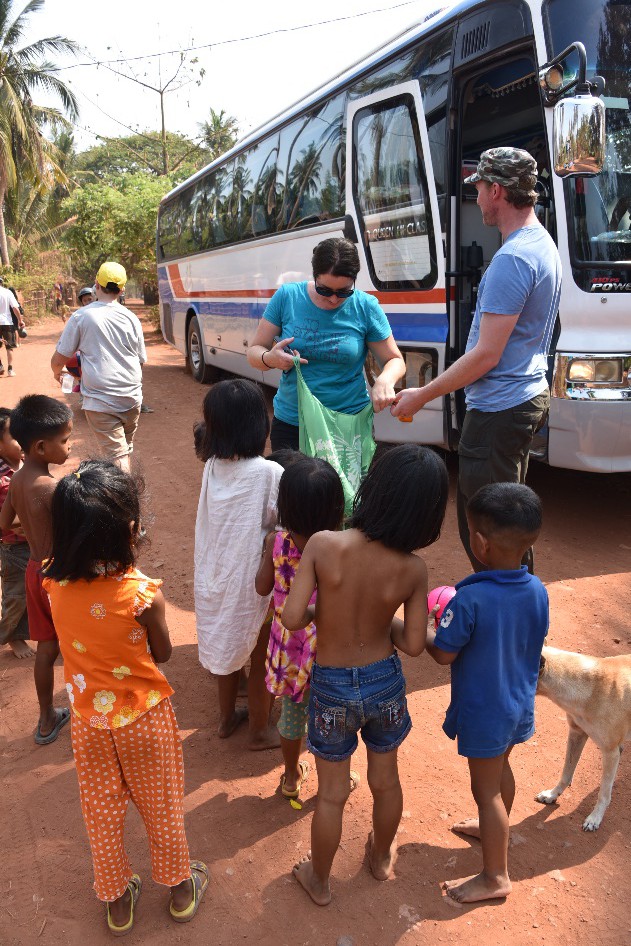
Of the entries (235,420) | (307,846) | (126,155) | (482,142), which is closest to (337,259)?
(235,420)

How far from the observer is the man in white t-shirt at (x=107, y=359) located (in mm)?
5070

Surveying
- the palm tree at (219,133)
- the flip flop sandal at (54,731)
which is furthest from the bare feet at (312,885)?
the palm tree at (219,133)

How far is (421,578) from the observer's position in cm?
213

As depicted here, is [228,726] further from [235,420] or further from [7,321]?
[7,321]

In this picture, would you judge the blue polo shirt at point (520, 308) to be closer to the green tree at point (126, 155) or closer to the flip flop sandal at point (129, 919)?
the flip flop sandal at point (129, 919)

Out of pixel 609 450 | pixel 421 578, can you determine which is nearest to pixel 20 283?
pixel 609 450

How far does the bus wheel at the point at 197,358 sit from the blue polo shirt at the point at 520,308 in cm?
968

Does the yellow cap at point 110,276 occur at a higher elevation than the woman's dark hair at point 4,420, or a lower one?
higher

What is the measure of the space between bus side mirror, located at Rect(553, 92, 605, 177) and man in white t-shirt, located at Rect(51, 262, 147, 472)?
3094 millimetres

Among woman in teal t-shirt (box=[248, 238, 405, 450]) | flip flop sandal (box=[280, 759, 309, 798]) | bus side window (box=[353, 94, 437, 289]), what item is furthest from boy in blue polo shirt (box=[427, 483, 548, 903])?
bus side window (box=[353, 94, 437, 289])

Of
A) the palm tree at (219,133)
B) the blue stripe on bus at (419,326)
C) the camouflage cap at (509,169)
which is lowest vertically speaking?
the blue stripe on bus at (419,326)

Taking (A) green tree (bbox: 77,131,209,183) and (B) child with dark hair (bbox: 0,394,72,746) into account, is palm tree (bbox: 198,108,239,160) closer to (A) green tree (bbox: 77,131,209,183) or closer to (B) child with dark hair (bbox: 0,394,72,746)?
(A) green tree (bbox: 77,131,209,183)

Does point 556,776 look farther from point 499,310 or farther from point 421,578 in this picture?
point 499,310

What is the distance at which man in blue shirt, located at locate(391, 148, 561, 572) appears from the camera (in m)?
2.87
